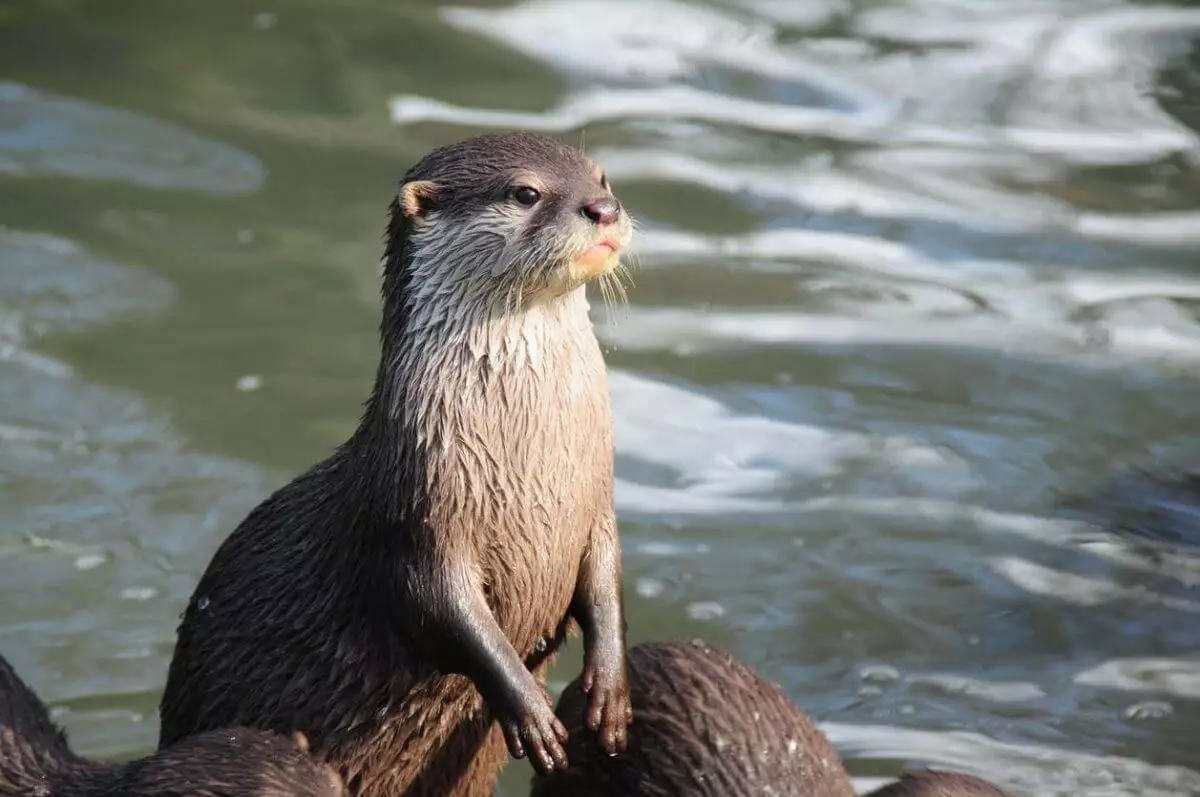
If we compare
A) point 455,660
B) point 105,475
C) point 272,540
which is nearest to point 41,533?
point 105,475

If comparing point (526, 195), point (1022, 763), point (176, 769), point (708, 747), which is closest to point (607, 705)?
point (708, 747)

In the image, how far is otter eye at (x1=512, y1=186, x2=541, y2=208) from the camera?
3525 millimetres

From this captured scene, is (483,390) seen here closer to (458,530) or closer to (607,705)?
(458,530)

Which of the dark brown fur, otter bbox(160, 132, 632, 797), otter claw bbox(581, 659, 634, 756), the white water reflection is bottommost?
the white water reflection

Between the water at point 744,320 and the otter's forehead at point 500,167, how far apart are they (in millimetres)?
1438

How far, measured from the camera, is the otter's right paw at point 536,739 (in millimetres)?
3473

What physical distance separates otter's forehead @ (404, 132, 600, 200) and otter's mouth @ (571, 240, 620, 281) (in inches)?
5.8

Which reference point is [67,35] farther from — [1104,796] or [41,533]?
[1104,796]

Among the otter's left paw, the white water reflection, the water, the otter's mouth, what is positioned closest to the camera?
the otter's mouth

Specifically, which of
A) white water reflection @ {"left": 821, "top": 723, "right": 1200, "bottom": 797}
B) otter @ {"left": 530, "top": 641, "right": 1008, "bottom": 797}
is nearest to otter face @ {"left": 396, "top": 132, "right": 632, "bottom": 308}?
otter @ {"left": 530, "top": 641, "right": 1008, "bottom": 797}

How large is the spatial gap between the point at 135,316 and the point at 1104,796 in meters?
3.16

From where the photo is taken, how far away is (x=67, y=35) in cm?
772

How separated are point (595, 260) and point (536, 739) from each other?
0.81 meters

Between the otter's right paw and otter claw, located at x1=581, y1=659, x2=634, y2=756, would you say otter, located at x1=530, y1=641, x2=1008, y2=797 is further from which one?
the otter's right paw
